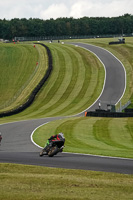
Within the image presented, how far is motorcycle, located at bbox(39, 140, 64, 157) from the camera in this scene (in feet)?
74.6

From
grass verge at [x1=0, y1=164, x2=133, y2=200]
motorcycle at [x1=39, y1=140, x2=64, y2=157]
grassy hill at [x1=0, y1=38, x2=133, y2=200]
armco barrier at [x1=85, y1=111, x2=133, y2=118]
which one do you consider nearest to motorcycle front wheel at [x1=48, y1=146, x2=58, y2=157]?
motorcycle at [x1=39, y1=140, x2=64, y2=157]

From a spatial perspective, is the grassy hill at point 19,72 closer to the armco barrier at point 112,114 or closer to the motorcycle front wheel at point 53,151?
the armco barrier at point 112,114

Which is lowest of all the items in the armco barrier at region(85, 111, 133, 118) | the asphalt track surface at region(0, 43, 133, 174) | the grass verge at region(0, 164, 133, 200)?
the armco barrier at region(85, 111, 133, 118)

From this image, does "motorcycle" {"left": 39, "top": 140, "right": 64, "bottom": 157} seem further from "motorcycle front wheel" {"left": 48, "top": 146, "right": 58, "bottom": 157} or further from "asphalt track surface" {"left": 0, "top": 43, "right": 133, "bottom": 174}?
"asphalt track surface" {"left": 0, "top": 43, "right": 133, "bottom": 174}

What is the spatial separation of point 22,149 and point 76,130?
37.1 feet

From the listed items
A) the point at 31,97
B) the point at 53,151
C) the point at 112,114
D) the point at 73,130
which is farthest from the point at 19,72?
the point at 53,151

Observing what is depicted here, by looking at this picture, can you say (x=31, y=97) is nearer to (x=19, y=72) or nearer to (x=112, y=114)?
(x=19, y=72)

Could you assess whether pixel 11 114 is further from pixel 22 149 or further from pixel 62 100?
pixel 22 149

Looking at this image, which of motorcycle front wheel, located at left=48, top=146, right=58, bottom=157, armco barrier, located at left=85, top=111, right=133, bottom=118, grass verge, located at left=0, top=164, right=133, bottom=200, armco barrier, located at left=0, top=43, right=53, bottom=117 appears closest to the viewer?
grass verge, located at left=0, top=164, right=133, bottom=200

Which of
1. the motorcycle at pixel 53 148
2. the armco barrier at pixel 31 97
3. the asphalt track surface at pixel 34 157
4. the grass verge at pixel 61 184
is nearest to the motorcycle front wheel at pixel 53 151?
the motorcycle at pixel 53 148

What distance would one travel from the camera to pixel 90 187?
14883 millimetres

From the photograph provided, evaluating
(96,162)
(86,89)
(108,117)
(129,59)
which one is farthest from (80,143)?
(129,59)

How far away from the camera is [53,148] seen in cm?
2306

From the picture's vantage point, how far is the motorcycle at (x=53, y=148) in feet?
74.6
